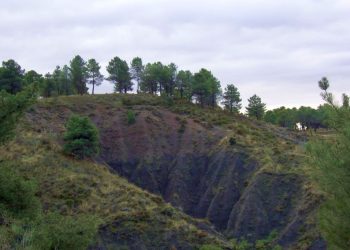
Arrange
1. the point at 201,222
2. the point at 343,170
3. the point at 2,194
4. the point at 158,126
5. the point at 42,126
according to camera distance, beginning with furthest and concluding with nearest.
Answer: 1. the point at 158,126
2. the point at 42,126
3. the point at 201,222
4. the point at 2,194
5. the point at 343,170

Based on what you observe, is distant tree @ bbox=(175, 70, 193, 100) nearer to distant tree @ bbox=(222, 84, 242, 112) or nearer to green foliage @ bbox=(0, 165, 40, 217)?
distant tree @ bbox=(222, 84, 242, 112)

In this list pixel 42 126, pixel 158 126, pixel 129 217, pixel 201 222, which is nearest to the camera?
pixel 129 217

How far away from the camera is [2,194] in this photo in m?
22.3

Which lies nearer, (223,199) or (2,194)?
(2,194)

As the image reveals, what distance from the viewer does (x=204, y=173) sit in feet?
250

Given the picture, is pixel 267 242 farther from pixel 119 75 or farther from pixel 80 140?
pixel 119 75

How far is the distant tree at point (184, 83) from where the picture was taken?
9981 cm

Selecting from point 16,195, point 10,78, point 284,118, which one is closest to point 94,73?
point 10,78

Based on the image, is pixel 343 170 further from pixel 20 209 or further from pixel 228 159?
pixel 228 159

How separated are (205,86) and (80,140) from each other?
3914 centimetres

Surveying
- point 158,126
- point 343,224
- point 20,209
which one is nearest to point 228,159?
point 158,126

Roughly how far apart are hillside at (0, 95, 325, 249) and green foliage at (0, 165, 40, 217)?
23812mm

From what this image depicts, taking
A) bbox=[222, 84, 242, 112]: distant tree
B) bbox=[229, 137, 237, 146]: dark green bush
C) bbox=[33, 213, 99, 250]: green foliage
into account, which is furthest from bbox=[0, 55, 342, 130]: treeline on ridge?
bbox=[33, 213, 99, 250]: green foliage

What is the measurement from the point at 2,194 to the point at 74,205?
29.5m
